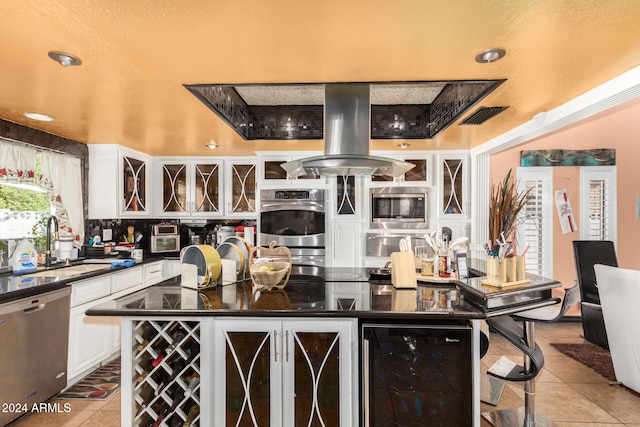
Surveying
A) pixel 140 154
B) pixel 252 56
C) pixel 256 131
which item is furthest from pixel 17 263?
pixel 252 56

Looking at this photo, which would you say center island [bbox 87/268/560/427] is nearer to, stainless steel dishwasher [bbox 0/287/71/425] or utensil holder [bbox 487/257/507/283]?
utensil holder [bbox 487/257/507/283]

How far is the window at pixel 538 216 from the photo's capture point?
4.40 meters

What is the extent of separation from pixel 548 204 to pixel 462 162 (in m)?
1.43

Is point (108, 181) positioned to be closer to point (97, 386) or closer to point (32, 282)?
point (32, 282)

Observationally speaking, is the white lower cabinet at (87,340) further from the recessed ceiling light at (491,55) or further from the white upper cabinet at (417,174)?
the recessed ceiling light at (491,55)

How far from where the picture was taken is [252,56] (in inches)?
67.9

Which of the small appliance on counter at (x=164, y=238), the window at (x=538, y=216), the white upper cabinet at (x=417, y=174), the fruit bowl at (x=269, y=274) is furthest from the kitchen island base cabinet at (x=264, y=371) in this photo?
the window at (x=538, y=216)

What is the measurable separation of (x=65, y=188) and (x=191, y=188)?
1299mm

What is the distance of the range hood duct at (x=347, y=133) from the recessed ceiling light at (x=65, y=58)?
4.29 feet

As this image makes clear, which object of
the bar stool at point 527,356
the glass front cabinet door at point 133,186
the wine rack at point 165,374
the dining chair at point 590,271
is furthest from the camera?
the glass front cabinet door at point 133,186

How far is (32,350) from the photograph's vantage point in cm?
235

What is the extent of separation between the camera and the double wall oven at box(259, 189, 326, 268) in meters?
3.90

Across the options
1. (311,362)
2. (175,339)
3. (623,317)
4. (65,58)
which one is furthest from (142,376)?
(623,317)

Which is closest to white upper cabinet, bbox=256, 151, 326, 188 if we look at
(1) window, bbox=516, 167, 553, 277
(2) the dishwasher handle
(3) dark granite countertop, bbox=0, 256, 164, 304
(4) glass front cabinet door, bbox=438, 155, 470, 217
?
(4) glass front cabinet door, bbox=438, 155, 470, 217
